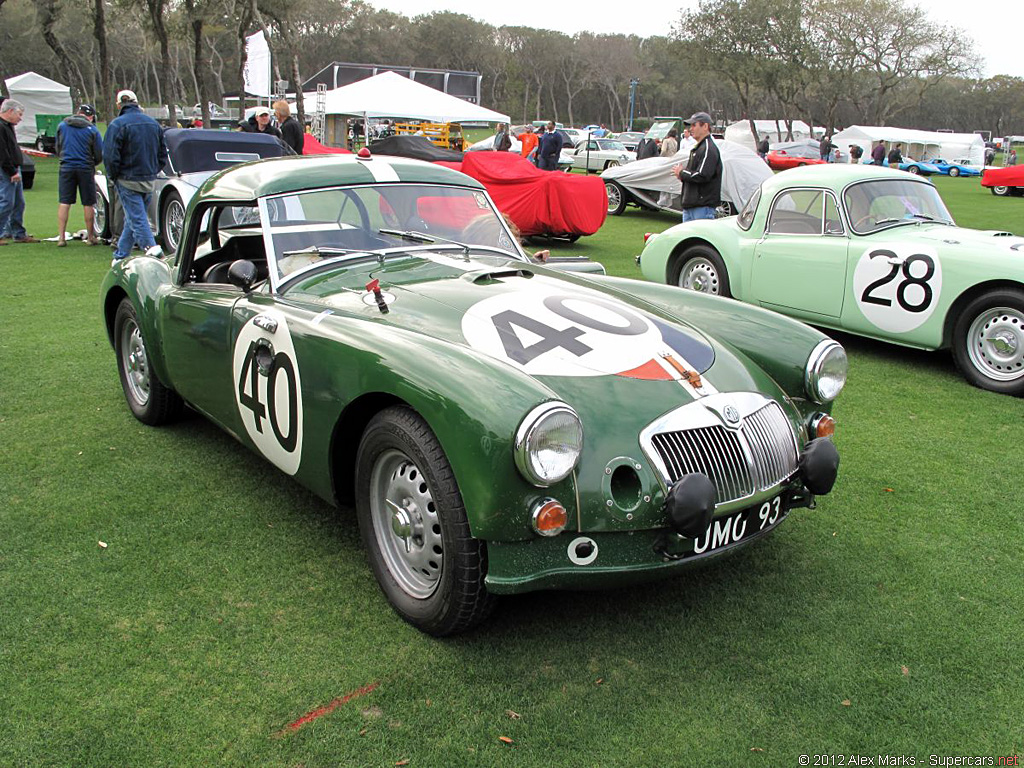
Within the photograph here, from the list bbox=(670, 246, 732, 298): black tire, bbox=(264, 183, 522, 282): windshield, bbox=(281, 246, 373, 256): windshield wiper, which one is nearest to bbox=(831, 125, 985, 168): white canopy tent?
bbox=(670, 246, 732, 298): black tire

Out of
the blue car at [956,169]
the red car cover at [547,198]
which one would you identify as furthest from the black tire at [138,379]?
the blue car at [956,169]

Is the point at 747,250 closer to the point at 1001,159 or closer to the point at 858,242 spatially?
the point at 858,242

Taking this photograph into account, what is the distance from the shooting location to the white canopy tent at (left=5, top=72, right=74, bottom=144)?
1344 inches

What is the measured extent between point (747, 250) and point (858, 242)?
1078mm

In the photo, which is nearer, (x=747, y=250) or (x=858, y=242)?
(x=858, y=242)

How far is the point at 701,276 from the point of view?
8.14 metres

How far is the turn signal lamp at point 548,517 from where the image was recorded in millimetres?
2531

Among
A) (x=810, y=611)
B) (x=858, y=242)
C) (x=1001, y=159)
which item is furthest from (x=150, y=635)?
(x=1001, y=159)

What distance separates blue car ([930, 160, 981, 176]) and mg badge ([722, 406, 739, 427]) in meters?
46.0

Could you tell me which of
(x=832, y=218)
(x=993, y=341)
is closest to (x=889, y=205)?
(x=832, y=218)

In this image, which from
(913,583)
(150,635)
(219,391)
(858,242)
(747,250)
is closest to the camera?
(150,635)

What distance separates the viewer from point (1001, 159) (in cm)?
6294

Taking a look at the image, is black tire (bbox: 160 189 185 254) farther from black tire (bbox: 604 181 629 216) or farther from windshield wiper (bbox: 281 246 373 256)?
black tire (bbox: 604 181 629 216)

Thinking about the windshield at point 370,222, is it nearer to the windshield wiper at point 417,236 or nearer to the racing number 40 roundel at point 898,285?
the windshield wiper at point 417,236
